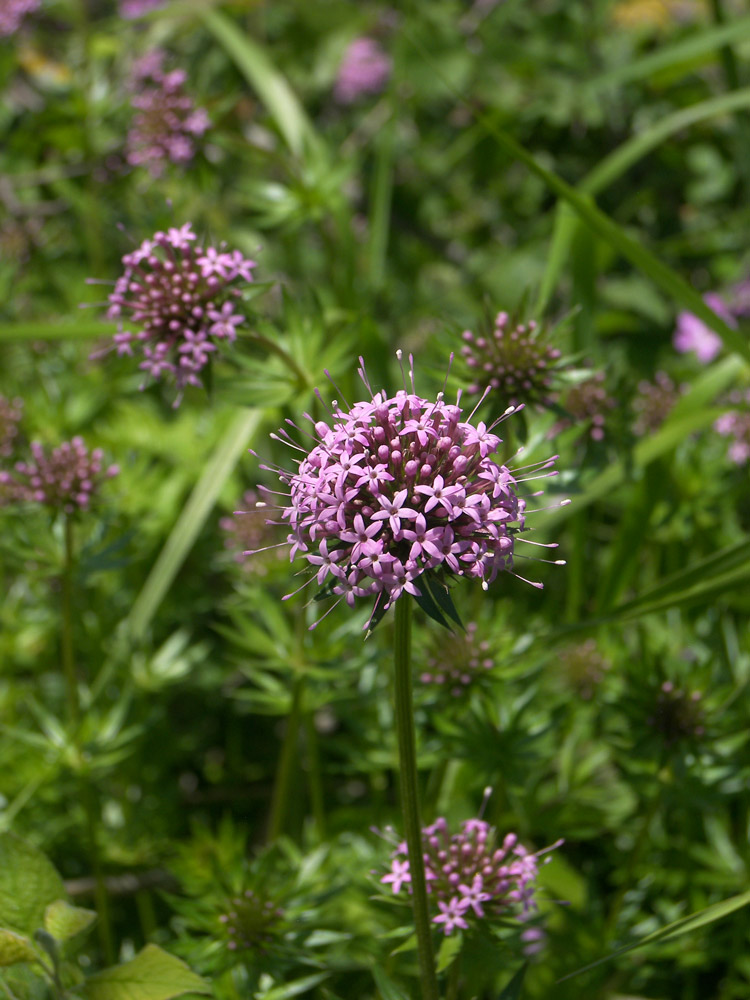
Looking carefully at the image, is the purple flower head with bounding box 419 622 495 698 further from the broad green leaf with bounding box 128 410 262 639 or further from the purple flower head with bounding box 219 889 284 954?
the broad green leaf with bounding box 128 410 262 639

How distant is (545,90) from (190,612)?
128 inches

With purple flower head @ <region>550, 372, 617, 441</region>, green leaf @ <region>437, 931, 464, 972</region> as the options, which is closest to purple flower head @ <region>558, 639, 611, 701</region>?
purple flower head @ <region>550, 372, 617, 441</region>

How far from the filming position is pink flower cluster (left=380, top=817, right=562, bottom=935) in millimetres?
1837

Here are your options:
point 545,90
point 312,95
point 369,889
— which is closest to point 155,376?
point 369,889

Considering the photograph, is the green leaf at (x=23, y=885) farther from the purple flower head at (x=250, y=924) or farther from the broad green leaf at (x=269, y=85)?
the broad green leaf at (x=269, y=85)

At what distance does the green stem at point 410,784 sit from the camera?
5.14 ft

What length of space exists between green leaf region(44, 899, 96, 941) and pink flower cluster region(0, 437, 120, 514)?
3.53ft

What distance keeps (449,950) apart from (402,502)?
0.98m

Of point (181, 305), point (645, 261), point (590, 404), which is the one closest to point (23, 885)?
point (181, 305)

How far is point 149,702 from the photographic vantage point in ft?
11.1

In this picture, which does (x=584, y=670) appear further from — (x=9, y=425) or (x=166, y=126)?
(x=166, y=126)

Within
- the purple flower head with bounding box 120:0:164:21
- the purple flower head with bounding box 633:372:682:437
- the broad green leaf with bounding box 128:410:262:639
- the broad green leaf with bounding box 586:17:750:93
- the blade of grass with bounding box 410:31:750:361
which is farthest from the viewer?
the purple flower head with bounding box 120:0:164:21

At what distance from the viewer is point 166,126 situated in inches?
130

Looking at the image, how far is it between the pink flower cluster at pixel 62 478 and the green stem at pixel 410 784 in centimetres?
128
